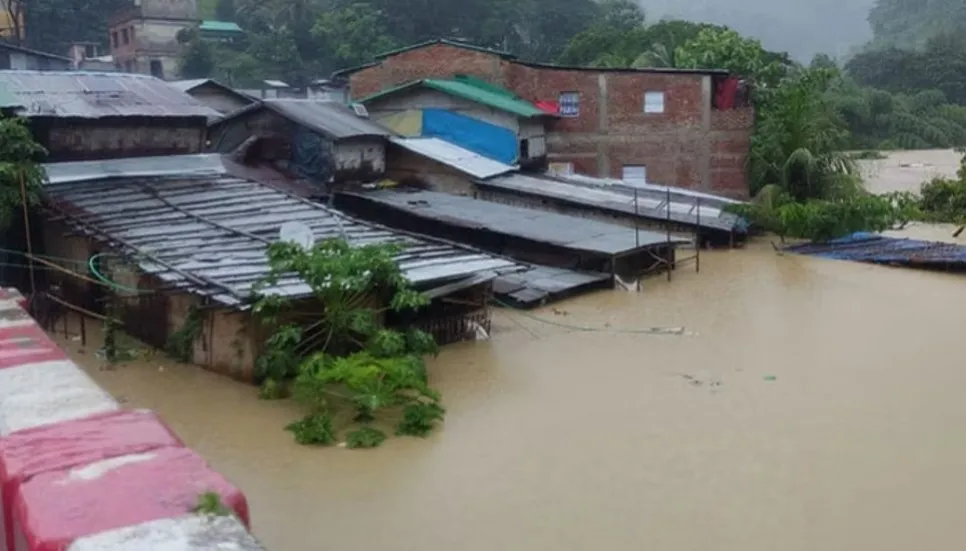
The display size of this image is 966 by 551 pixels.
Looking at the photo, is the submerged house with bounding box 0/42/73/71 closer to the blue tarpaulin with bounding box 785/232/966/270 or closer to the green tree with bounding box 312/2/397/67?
the green tree with bounding box 312/2/397/67

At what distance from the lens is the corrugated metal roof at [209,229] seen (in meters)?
10.5

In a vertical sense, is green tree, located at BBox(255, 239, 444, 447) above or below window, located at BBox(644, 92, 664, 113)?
below

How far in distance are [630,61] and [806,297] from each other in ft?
59.5

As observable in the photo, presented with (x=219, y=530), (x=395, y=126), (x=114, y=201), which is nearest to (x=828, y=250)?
(x=395, y=126)

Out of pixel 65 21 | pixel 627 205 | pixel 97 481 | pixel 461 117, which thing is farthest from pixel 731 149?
pixel 65 21

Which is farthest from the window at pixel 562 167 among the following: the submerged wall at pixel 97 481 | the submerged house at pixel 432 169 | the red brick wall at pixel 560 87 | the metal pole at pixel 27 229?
the submerged wall at pixel 97 481

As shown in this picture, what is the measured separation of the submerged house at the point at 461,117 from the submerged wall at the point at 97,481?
20.0 metres

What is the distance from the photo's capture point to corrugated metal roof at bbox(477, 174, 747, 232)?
1931cm

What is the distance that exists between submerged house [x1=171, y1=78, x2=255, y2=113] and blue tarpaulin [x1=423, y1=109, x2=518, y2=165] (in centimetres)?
469

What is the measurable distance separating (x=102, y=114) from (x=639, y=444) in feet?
33.5

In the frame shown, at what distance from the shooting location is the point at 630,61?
106ft

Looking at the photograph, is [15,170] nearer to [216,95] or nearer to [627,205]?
[627,205]

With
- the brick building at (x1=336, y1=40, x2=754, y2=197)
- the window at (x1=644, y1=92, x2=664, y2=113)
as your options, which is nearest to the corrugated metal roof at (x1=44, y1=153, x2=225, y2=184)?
the brick building at (x1=336, y1=40, x2=754, y2=197)

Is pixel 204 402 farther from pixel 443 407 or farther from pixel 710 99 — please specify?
pixel 710 99
